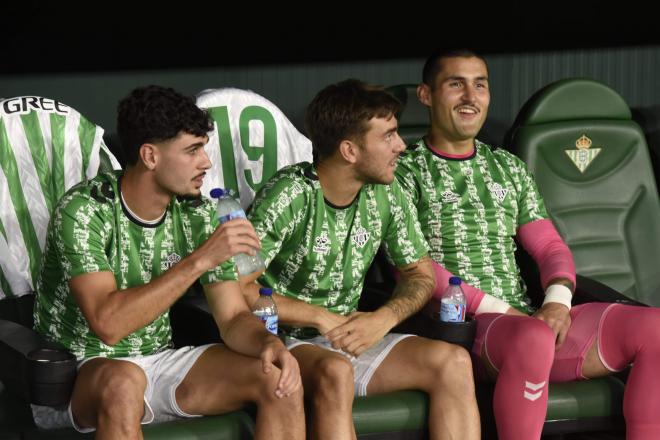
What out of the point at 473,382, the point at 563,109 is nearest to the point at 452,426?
the point at 473,382

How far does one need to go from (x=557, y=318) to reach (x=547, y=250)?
1.05 ft

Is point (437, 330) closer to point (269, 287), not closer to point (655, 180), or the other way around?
point (269, 287)

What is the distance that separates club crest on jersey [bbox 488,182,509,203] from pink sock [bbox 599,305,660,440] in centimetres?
49

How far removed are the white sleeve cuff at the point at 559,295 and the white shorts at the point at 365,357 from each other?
0.49 metres

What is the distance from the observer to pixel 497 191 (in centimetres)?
396

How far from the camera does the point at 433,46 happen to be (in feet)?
17.2

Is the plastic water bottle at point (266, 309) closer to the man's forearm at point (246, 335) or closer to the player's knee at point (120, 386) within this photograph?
the man's forearm at point (246, 335)

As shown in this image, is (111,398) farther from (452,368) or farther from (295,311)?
(452,368)

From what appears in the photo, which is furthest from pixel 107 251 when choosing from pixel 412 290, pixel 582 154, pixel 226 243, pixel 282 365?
pixel 582 154

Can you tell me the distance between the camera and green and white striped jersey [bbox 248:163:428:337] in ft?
11.6

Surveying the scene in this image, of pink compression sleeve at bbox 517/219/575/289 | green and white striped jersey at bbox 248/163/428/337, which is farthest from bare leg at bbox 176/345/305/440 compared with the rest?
pink compression sleeve at bbox 517/219/575/289

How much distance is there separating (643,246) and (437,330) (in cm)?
122

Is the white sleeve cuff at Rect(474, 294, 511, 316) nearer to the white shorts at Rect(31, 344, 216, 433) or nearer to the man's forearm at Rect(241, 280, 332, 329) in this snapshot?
the man's forearm at Rect(241, 280, 332, 329)

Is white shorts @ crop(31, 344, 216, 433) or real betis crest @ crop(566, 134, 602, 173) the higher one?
real betis crest @ crop(566, 134, 602, 173)
